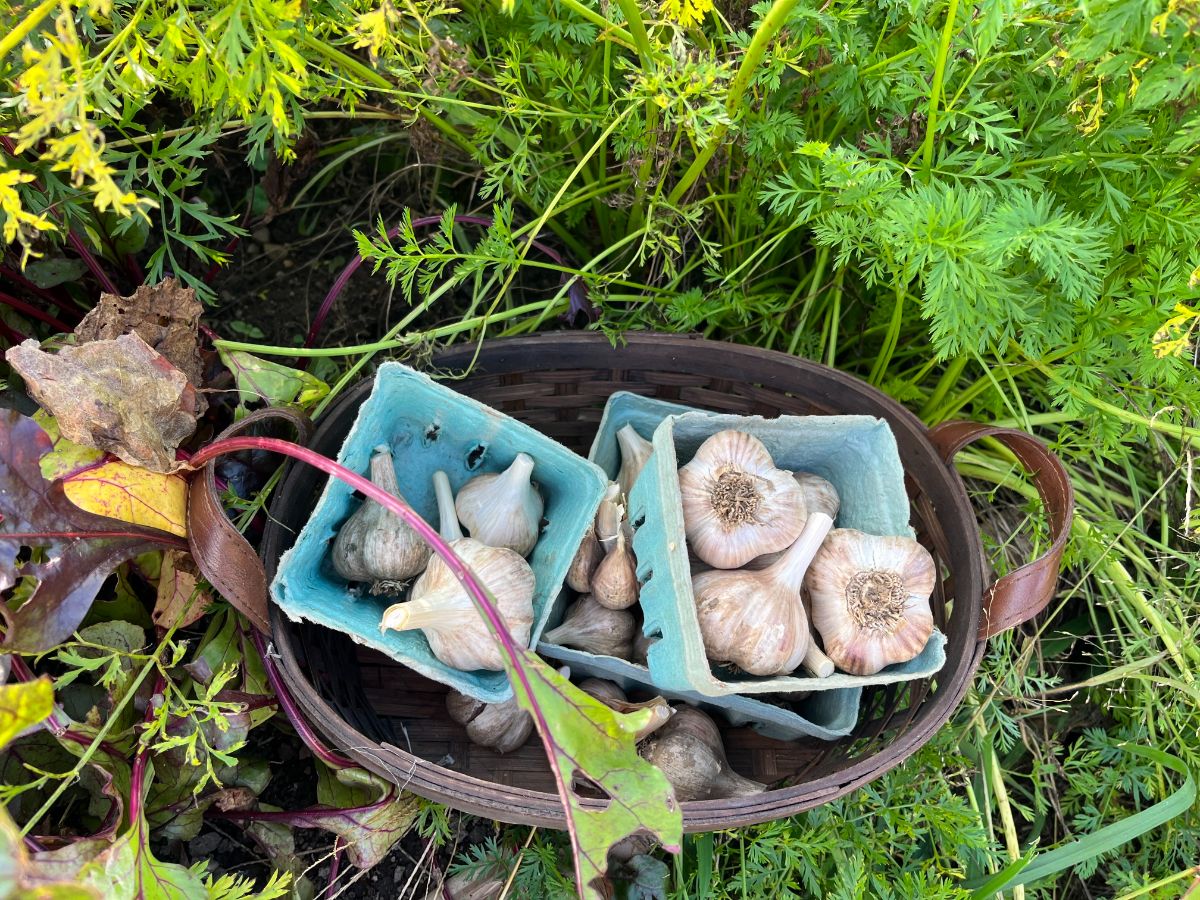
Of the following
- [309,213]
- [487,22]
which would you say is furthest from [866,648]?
[309,213]

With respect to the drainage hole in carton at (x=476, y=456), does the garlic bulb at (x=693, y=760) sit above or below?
below

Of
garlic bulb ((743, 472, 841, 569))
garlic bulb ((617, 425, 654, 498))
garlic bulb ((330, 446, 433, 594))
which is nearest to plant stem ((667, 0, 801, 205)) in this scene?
garlic bulb ((617, 425, 654, 498))

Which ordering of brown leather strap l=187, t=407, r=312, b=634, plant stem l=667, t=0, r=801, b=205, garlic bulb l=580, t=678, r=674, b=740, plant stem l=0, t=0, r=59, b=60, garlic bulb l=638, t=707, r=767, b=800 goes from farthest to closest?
garlic bulb l=638, t=707, r=767, b=800 < garlic bulb l=580, t=678, r=674, b=740 < brown leather strap l=187, t=407, r=312, b=634 < plant stem l=667, t=0, r=801, b=205 < plant stem l=0, t=0, r=59, b=60

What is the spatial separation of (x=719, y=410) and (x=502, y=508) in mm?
417

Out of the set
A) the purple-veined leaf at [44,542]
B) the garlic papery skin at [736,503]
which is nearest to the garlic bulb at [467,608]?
the garlic papery skin at [736,503]

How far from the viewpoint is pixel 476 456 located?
1.35m

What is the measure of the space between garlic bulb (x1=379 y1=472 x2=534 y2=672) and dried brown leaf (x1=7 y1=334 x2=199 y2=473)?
340 mm

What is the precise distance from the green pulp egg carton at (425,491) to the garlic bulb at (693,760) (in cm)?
23

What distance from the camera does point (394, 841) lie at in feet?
4.17

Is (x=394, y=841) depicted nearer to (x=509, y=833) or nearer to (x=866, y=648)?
(x=509, y=833)

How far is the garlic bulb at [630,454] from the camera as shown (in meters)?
1.33

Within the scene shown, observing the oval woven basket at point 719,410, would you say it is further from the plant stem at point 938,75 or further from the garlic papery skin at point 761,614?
the plant stem at point 938,75

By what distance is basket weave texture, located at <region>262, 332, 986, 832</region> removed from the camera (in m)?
1.21

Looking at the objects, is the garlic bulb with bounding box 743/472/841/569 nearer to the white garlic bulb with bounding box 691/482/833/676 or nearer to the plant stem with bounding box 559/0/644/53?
the white garlic bulb with bounding box 691/482/833/676
